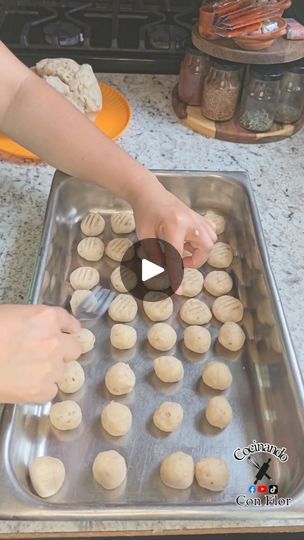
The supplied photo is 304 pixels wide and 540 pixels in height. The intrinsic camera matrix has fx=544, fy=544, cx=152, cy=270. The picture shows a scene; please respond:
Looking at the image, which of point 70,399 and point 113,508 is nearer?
point 113,508

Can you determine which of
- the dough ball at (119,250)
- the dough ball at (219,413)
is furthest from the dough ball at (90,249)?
the dough ball at (219,413)

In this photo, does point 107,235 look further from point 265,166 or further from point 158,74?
point 158,74

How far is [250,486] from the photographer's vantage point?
690mm

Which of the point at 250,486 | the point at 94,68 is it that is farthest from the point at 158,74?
the point at 250,486

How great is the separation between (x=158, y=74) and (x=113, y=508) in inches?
42.9

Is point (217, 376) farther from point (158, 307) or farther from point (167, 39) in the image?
point (167, 39)

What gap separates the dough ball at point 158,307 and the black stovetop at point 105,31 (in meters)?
0.71

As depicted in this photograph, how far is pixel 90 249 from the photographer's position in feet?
3.16

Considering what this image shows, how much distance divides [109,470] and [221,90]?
829 mm

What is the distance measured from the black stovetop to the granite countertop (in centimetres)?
5

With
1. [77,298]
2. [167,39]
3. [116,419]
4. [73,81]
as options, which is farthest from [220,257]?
[167,39]

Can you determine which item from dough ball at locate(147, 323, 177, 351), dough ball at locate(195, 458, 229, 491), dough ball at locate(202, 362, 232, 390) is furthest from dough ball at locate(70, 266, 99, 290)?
dough ball at locate(195, 458, 229, 491)

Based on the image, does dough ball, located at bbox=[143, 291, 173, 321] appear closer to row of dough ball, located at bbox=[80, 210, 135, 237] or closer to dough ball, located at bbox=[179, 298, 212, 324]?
dough ball, located at bbox=[179, 298, 212, 324]

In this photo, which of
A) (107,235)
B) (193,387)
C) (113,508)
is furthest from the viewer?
(107,235)
